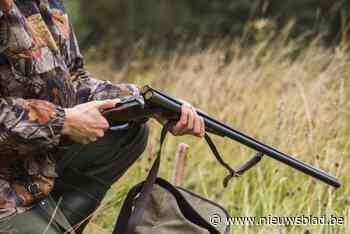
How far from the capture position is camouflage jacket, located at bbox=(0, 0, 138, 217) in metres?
2.41

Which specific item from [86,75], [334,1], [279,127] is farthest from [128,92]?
[334,1]

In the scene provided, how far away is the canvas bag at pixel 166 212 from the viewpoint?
101 inches

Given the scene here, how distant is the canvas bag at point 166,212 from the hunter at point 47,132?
0.20 meters

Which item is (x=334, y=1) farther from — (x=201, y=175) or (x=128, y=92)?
(x=128, y=92)

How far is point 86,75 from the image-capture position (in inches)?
120

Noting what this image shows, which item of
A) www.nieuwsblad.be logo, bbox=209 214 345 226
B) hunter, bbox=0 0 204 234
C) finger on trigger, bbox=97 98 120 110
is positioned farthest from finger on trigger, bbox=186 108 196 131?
www.nieuwsblad.be logo, bbox=209 214 345 226

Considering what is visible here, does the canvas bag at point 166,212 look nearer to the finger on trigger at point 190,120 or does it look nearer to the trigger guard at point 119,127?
the finger on trigger at point 190,120

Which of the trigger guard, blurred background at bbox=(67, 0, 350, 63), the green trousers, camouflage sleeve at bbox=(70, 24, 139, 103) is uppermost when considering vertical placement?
camouflage sleeve at bbox=(70, 24, 139, 103)

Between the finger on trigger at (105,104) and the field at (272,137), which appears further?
the field at (272,137)

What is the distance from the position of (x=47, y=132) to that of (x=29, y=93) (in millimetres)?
156

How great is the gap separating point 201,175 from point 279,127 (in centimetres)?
52

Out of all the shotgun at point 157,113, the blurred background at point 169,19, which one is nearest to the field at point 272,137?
the shotgun at point 157,113

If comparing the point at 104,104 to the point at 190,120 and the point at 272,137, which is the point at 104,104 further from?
the point at 272,137

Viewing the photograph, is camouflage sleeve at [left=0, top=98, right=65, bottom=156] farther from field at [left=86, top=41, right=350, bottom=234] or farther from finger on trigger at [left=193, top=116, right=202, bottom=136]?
field at [left=86, top=41, right=350, bottom=234]
